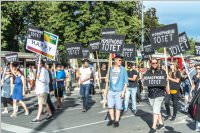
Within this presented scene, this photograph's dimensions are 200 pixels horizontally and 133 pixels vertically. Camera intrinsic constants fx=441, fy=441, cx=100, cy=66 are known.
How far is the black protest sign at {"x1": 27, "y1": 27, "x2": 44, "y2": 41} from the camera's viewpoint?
46.5ft

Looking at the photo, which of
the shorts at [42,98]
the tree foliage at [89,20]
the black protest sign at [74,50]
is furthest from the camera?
the tree foliage at [89,20]

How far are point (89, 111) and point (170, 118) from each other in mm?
3383

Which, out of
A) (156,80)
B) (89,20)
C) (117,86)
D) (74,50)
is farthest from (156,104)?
(89,20)

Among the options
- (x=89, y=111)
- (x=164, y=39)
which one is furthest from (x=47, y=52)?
(x=164, y=39)

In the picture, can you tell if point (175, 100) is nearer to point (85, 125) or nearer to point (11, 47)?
point (85, 125)

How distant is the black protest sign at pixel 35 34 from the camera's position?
1416 centimetres

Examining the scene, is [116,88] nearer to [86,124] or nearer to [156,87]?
[156,87]

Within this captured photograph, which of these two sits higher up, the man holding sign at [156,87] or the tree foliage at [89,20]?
the tree foliage at [89,20]

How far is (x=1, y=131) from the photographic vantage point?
1093 centimetres

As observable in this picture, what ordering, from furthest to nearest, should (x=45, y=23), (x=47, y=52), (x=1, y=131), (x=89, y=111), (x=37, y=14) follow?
(x=37, y=14) < (x=45, y=23) < (x=89, y=111) < (x=47, y=52) < (x=1, y=131)

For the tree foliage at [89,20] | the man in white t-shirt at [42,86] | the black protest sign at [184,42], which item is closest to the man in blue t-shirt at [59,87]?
the man in white t-shirt at [42,86]

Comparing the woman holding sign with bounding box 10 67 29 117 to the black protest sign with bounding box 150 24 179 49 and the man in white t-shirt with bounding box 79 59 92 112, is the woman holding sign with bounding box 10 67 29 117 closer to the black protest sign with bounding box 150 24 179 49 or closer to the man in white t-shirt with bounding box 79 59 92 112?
the man in white t-shirt with bounding box 79 59 92 112

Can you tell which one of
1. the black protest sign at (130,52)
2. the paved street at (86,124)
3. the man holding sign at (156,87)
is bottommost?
the paved street at (86,124)

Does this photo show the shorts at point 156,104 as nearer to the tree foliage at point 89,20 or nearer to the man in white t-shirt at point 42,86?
the man in white t-shirt at point 42,86
